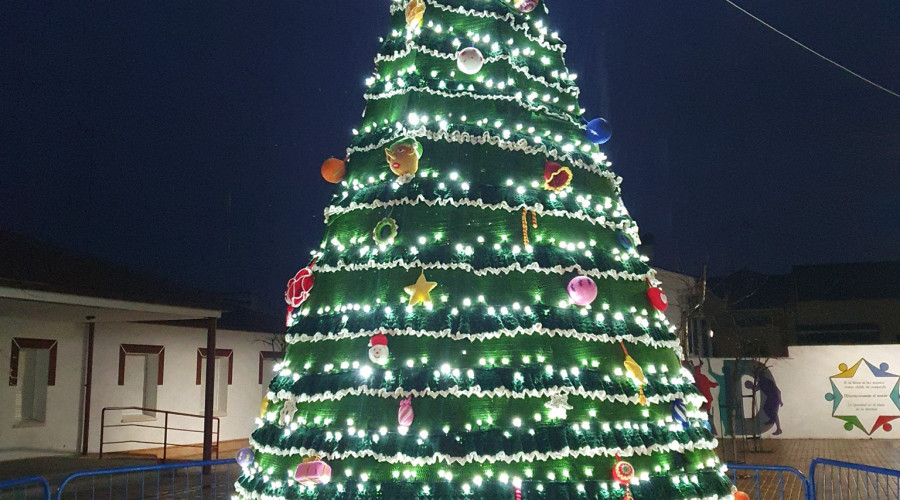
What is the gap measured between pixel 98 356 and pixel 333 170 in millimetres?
11337

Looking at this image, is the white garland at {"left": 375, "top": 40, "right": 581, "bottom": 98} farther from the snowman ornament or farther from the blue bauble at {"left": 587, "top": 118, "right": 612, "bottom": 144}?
the snowman ornament

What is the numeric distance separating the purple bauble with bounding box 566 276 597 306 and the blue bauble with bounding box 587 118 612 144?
1295mm

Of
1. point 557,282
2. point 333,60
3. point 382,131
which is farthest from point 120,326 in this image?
point 557,282

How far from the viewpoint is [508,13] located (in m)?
5.30

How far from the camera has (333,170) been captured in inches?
207

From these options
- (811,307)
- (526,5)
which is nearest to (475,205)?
(526,5)

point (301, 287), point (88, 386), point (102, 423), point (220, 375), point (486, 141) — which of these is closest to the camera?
point (486, 141)

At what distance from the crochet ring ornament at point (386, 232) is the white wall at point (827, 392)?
17.6 m

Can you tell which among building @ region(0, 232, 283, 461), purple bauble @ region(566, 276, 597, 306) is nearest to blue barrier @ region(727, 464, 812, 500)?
purple bauble @ region(566, 276, 597, 306)

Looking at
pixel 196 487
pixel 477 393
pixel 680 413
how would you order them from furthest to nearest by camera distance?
pixel 196 487 < pixel 680 413 < pixel 477 393

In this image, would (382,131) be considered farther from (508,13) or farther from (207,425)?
(207,425)

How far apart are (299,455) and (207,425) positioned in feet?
27.3

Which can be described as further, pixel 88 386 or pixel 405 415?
pixel 88 386

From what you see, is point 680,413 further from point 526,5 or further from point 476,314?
point 526,5
